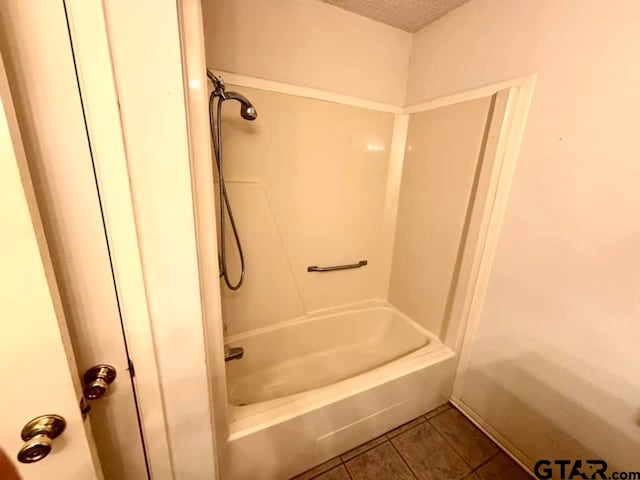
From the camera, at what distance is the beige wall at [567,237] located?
0.94 meters

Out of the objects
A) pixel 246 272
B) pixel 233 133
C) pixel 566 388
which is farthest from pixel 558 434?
pixel 233 133

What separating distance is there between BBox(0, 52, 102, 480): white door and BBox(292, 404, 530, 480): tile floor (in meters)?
1.12

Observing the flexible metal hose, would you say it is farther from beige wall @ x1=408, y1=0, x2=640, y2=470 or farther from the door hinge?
beige wall @ x1=408, y1=0, x2=640, y2=470

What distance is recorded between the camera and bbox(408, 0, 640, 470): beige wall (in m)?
0.94

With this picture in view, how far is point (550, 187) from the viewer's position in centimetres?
112

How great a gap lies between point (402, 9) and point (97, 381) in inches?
85.1

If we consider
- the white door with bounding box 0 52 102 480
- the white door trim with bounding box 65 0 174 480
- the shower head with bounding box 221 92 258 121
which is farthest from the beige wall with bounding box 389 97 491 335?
the white door with bounding box 0 52 102 480

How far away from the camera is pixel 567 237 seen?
108 cm

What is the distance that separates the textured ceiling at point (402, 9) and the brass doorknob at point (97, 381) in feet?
6.46

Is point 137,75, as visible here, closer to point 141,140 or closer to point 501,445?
point 141,140

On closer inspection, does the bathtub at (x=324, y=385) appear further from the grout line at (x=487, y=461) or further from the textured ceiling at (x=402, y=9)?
the textured ceiling at (x=402, y=9)

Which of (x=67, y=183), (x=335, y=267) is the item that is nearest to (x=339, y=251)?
(x=335, y=267)

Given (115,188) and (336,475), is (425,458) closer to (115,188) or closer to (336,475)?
(336,475)

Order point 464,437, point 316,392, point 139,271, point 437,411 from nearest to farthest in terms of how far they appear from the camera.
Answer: point 139,271
point 316,392
point 464,437
point 437,411
